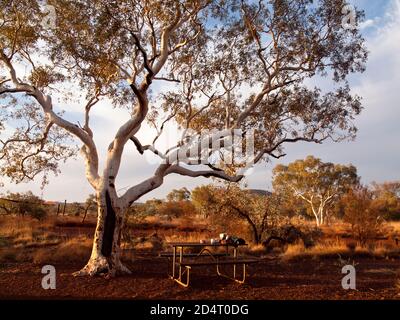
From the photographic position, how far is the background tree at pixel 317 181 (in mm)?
39844

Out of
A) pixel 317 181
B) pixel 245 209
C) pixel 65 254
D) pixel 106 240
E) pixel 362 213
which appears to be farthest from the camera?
pixel 317 181

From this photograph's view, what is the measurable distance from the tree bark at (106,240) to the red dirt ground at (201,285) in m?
0.32

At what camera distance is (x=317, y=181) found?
39594 mm

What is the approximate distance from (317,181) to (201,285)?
1323 inches

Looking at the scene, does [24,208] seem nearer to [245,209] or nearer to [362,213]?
[245,209]

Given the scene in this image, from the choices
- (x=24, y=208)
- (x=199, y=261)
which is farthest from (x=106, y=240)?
(x=24, y=208)

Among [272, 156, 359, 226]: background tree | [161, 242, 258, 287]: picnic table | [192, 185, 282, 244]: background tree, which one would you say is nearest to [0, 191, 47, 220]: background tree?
[192, 185, 282, 244]: background tree

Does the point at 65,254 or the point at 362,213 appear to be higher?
the point at 362,213

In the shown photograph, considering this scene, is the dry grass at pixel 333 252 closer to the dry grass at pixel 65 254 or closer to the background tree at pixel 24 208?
the dry grass at pixel 65 254

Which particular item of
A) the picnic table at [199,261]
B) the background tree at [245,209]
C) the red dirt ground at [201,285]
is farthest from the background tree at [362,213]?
the picnic table at [199,261]

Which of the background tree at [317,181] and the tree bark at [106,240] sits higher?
the background tree at [317,181]

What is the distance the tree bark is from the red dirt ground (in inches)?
12.6

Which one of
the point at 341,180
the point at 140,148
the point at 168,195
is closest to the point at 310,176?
the point at 341,180
